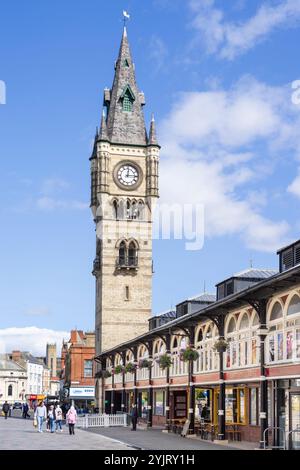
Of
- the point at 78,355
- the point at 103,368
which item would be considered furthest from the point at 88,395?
the point at 103,368

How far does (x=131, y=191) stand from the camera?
95188 mm

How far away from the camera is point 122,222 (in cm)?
9381

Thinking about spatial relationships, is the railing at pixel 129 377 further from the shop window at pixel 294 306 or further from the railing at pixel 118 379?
the shop window at pixel 294 306

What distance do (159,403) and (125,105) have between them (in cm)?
5409

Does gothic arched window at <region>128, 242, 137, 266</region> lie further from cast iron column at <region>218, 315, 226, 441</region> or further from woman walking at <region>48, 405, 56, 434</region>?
cast iron column at <region>218, 315, 226, 441</region>

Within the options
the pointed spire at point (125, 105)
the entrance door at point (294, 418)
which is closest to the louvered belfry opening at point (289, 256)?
the entrance door at point (294, 418)

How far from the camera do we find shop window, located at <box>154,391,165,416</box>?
53.6 m

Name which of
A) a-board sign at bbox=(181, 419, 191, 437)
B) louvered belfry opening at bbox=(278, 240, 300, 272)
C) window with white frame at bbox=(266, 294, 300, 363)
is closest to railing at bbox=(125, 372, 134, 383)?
a-board sign at bbox=(181, 419, 191, 437)

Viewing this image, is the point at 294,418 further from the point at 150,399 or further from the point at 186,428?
the point at 150,399

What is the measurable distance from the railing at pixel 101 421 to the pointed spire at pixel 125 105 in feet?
149

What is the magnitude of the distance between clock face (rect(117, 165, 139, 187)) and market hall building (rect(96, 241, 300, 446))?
41.9m

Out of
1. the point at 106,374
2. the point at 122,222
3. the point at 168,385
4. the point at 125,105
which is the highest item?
the point at 125,105

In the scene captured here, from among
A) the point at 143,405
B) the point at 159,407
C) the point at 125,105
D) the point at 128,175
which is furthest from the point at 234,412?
the point at 125,105
